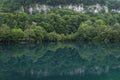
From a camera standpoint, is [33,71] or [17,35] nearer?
[33,71]

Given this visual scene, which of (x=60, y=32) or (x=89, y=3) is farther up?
(x=89, y=3)

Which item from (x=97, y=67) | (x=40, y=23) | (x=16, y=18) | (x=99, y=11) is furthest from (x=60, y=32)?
(x=97, y=67)

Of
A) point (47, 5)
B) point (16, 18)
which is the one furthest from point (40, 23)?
point (47, 5)

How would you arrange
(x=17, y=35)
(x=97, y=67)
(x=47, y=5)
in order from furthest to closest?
(x=47, y=5) → (x=17, y=35) → (x=97, y=67)

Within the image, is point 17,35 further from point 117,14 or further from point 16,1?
point 117,14

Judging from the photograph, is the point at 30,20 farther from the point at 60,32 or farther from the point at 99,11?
the point at 99,11

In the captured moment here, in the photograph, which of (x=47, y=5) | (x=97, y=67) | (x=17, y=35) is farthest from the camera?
(x=47, y=5)
